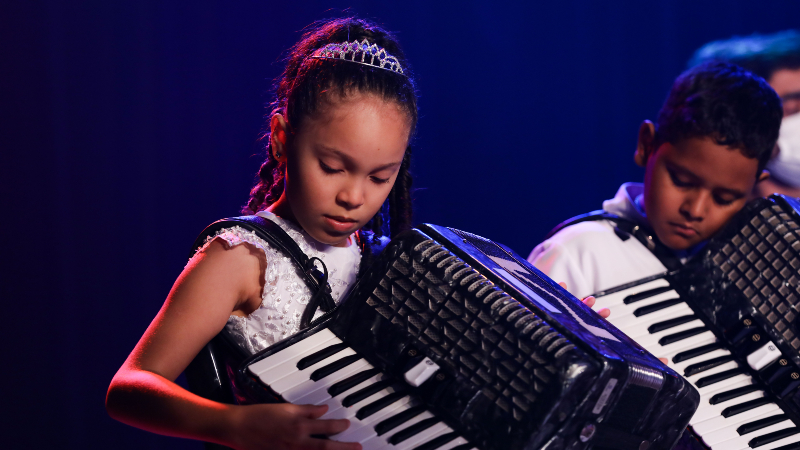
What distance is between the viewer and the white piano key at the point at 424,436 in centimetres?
85

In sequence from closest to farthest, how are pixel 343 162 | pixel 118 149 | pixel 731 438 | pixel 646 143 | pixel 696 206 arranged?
1. pixel 343 162
2. pixel 731 438
3. pixel 696 206
4. pixel 646 143
5. pixel 118 149

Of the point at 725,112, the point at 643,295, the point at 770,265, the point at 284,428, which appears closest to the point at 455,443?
the point at 284,428

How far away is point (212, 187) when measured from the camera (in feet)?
7.09

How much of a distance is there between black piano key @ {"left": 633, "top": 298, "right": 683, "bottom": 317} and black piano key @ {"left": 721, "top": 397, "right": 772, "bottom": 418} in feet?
0.78

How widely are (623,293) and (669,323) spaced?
114 millimetres

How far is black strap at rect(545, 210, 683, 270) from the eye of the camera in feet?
4.98

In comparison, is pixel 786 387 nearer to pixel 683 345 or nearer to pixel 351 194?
pixel 683 345

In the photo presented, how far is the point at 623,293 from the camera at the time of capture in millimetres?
1376

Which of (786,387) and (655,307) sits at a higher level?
(655,307)

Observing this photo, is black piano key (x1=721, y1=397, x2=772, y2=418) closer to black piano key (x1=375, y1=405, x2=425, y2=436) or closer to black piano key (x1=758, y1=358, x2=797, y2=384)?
black piano key (x1=758, y1=358, x2=797, y2=384)

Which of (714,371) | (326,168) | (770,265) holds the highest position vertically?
(326,168)

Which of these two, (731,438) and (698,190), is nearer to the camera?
(731,438)

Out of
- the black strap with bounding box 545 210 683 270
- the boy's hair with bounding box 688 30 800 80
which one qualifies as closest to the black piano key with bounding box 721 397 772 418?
the black strap with bounding box 545 210 683 270

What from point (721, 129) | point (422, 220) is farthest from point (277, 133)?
point (422, 220)
